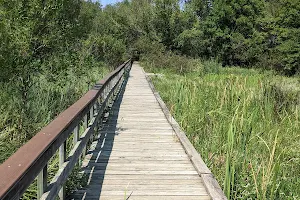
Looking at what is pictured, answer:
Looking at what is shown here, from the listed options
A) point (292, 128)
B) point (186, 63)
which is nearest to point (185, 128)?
point (292, 128)

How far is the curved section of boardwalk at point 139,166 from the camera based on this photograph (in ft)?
11.5

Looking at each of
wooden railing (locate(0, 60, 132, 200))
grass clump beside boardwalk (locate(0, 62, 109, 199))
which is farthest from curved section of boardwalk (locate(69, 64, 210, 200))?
wooden railing (locate(0, 60, 132, 200))

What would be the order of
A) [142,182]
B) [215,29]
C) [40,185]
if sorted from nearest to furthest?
[40,185], [142,182], [215,29]

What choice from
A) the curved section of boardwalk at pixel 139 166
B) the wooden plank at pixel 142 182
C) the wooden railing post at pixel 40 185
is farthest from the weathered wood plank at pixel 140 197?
the wooden railing post at pixel 40 185

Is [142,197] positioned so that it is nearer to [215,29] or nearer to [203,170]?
[203,170]

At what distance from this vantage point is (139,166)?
4.37m

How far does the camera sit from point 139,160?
4621mm

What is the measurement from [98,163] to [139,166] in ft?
1.76

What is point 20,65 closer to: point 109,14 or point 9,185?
point 9,185

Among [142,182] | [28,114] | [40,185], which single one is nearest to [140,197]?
[142,182]

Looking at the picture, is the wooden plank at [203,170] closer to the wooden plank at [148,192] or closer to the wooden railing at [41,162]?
the wooden plank at [148,192]

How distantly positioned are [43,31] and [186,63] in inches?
768

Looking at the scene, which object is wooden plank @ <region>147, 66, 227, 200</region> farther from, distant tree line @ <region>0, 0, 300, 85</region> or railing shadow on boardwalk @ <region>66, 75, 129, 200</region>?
distant tree line @ <region>0, 0, 300, 85</region>

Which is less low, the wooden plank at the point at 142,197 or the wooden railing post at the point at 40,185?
the wooden railing post at the point at 40,185
